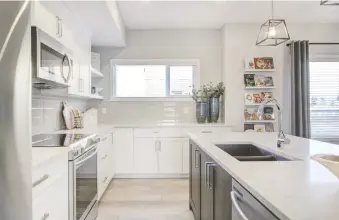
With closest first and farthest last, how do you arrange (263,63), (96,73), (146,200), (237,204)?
(237,204), (146,200), (96,73), (263,63)

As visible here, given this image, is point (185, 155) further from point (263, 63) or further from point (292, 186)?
point (292, 186)

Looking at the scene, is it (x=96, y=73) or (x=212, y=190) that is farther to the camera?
(x=96, y=73)

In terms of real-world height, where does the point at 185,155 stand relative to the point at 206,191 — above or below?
below

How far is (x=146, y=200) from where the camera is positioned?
424cm

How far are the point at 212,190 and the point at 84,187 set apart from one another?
1.22 m

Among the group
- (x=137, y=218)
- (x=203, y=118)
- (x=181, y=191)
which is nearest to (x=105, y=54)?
(x=203, y=118)

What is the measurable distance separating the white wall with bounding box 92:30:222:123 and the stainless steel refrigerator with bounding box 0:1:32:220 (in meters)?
4.99

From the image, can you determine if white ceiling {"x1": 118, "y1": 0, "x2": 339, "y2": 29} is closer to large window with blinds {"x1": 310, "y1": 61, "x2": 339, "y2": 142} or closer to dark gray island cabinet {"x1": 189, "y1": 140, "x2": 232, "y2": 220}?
large window with blinds {"x1": 310, "y1": 61, "x2": 339, "y2": 142}

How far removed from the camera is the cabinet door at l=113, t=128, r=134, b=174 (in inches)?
215

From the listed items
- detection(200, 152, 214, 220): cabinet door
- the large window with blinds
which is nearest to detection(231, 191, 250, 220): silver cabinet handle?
detection(200, 152, 214, 220): cabinet door

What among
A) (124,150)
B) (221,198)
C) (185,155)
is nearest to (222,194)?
(221,198)

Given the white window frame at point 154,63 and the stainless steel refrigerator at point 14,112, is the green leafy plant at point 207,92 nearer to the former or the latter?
the white window frame at point 154,63

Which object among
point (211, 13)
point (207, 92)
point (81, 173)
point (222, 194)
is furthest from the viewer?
point (207, 92)

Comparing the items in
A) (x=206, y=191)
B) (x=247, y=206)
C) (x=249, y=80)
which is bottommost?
(x=206, y=191)
